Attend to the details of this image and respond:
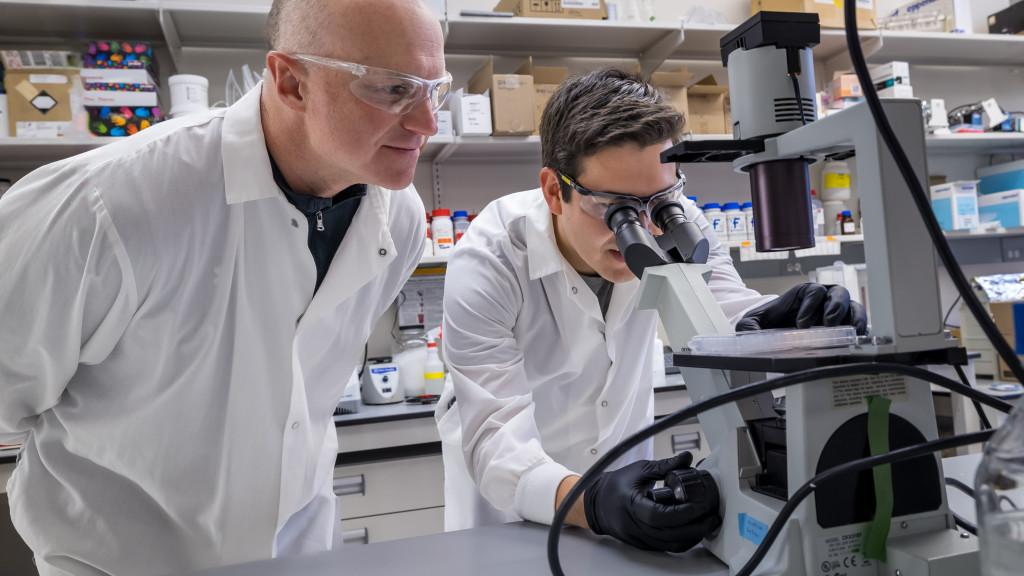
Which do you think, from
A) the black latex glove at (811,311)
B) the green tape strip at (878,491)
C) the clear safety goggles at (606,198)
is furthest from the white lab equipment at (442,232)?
the green tape strip at (878,491)

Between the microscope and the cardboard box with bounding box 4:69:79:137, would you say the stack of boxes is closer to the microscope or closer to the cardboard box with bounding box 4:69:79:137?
the cardboard box with bounding box 4:69:79:137

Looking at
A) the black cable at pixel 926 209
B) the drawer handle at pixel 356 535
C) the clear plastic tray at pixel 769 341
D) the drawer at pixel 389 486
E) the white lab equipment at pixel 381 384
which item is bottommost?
the drawer handle at pixel 356 535

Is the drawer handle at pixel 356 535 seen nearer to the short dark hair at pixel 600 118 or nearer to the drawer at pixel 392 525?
the drawer at pixel 392 525

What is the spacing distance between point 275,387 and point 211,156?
0.37m

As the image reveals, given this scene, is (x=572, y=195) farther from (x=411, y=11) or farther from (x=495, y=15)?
(x=495, y=15)

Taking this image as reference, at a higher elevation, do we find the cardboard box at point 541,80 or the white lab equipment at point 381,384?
the cardboard box at point 541,80

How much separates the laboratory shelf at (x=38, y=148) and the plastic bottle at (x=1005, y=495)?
255 centimetres

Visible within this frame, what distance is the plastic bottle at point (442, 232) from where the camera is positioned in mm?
2656

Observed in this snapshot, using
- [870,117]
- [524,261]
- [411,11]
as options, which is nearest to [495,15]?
[524,261]

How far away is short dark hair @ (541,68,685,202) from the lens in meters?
1.19

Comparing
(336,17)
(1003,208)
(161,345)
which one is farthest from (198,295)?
(1003,208)

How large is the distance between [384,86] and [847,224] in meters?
2.63

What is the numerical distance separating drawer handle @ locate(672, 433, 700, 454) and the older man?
1.58 metres

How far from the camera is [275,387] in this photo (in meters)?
1.09
